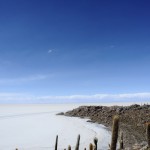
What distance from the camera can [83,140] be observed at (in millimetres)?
21438

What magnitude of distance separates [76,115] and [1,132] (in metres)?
15.8

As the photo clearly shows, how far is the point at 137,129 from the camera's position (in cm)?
2552

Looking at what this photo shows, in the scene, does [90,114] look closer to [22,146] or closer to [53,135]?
[53,135]

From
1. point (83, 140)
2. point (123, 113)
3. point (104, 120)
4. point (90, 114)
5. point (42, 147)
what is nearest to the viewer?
point (42, 147)

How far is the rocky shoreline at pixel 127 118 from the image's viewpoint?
2190 cm

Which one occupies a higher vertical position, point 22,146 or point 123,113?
point 123,113

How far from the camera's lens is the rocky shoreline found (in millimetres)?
21903

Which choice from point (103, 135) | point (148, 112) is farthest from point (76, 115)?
point (103, 135)

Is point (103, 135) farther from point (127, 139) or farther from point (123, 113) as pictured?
point (123, 113)

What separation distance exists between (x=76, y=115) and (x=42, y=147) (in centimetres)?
2198

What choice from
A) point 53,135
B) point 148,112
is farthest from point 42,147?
point 148,112

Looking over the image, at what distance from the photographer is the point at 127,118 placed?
106 ft

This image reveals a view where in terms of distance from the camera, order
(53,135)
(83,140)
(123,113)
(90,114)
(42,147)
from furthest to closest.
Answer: (90,114)
(123,113)
(53,135)
(83,140)
(42,147)

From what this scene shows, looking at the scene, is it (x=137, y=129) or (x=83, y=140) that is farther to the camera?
(x=137, y=129)
